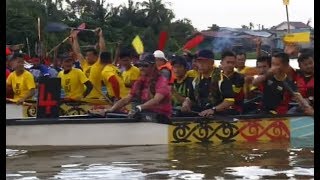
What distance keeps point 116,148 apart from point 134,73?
11.1ft

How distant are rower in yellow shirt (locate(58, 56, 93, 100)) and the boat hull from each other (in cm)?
270

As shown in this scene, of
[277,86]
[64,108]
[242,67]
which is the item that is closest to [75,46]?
[64,108]

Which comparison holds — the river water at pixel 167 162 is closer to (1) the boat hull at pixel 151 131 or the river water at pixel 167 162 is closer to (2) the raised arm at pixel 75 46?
(1) the boat hull at pixel 151 131

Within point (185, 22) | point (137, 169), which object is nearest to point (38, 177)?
point (137, 169)

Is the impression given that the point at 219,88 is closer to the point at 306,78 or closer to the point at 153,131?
the point at 153,131

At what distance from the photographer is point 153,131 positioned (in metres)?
8.72

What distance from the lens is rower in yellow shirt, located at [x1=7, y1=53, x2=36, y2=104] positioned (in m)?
11.0

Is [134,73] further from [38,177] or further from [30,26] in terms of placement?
[30,26]

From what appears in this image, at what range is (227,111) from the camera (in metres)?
8.80

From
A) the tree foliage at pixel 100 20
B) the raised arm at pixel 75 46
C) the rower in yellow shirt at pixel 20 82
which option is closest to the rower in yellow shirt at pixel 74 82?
the rower in yellow shirt at pixel 20 82

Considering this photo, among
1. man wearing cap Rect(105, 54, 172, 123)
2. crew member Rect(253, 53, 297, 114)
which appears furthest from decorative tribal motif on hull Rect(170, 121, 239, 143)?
crew member Rect(253, 53, 297, 114)

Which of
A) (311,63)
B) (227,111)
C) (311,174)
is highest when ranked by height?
(311,63)

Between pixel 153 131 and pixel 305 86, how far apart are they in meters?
2.33

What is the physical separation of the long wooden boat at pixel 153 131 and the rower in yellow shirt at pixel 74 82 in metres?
2.48
